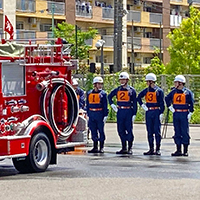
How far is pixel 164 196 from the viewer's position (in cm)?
1098

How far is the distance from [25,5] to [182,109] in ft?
121

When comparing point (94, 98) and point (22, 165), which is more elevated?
point (94, 98)

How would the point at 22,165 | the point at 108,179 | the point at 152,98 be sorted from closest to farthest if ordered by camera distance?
1. the point at 108,179
2. the point at 22,165
3. the point at 152,98

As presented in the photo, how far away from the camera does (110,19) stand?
61.4 m

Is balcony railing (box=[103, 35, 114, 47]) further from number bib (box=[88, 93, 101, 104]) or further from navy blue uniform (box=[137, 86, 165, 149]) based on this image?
navy blue uniform (box=[137, 86, 165, 149])

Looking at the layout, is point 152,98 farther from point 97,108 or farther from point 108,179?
point 108,179

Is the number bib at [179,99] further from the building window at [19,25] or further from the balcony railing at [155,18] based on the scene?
the balcony railing at [155,18]

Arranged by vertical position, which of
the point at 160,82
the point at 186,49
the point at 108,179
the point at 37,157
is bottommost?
the point at 108,179

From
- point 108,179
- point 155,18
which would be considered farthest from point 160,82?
point 155,18

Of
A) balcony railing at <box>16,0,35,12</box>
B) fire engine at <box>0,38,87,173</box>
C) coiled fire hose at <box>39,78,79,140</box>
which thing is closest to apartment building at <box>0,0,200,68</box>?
balcony railing at <box>16,0,35,12</box>

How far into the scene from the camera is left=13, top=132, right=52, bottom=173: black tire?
13.9 m

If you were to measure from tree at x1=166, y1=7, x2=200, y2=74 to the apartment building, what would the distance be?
4427 millimetres

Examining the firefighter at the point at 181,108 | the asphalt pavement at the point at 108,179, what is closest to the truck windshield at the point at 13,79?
the asphalt pavement at the point at 108,179

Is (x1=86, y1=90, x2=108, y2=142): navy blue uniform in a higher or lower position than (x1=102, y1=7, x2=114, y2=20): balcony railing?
lower
